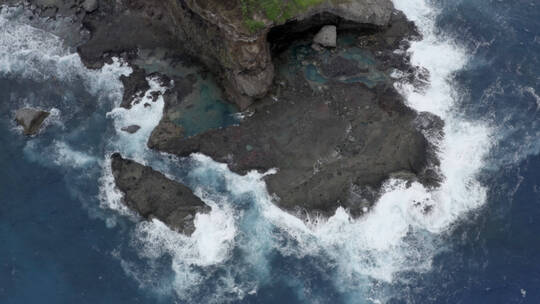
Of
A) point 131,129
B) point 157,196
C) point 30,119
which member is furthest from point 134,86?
point 157,196

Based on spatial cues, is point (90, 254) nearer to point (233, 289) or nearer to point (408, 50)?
point (233, 289)

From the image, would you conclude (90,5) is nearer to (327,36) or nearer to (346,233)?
(327,36)

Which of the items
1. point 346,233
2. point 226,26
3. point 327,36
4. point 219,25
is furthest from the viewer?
point 327,36

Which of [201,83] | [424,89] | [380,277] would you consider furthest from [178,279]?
[424,89]

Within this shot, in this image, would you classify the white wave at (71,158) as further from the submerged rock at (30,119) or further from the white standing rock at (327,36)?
the white standing rock at (327,36)

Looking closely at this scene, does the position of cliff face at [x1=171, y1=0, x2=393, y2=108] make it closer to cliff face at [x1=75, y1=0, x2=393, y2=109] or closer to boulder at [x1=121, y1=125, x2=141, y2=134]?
cliff face at [x1=75, y1=0, x2=393, y2=109]

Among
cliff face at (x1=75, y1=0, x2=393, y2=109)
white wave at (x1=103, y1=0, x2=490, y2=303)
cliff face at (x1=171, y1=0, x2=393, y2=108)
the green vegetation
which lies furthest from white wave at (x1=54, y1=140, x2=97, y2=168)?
the green vegetation

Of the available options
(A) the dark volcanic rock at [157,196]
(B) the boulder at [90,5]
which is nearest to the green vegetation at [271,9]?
(A) the dark volcanic rock at [157,196]

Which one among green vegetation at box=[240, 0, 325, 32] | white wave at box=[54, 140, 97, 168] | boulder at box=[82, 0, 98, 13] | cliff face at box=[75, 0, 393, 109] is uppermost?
green vegetation at box=[240, 0, 325, 32]
